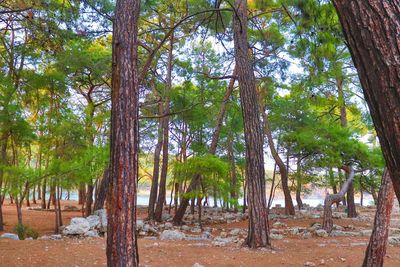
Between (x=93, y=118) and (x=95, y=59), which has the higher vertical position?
(x=95, y=59)

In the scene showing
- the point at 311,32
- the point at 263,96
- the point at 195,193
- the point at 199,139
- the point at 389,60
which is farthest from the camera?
the point at 199,139

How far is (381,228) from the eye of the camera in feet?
15.7

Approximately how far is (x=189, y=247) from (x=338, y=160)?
563cm

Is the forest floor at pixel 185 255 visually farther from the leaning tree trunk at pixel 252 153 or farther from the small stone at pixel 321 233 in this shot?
the small stone at pixel 321 233

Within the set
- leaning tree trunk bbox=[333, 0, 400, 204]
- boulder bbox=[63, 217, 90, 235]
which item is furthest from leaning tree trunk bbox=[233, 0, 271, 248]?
leaning tree trunk bbox=[333, 0, 400, 204]

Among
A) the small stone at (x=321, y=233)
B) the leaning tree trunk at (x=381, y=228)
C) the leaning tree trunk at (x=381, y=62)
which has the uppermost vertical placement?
the leaning tree trunk at (x=381, y=62)

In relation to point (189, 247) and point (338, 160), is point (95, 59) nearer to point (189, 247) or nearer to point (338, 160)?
point (189, 247)

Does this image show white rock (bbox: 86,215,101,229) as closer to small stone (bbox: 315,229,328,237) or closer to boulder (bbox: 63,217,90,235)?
boulder (bbox: 63,217,90,235)

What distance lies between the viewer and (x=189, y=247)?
19.5ft

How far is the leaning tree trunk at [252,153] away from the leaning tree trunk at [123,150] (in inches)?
118

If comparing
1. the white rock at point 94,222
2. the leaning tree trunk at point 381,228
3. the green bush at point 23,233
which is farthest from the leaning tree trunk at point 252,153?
the green bush at point 23,233

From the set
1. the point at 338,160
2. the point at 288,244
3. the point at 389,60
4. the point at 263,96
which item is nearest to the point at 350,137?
the point at 338,160

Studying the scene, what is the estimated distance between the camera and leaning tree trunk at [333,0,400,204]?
1.08 meters

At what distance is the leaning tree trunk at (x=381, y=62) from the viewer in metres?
1.08
